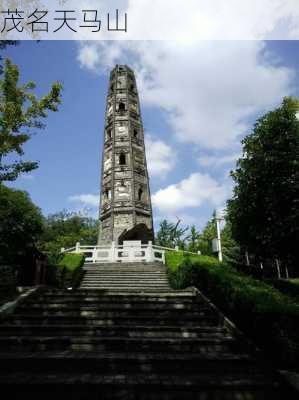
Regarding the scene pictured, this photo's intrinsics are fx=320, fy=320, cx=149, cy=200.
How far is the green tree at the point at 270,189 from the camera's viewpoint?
56.2ft

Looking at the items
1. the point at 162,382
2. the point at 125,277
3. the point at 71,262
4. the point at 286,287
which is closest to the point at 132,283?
the point at 125,277

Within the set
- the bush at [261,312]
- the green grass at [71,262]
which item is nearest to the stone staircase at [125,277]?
the green grass at [71,262]

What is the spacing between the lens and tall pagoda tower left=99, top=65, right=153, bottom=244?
2456 cm

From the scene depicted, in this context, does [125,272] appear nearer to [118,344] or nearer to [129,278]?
[129,278]

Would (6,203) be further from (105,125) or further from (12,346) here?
(105,125)

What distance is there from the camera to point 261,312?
5512mm

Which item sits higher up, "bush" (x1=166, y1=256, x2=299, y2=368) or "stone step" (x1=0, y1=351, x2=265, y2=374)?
"bush" (x1=166, y1=256, x2=299, y2=368)

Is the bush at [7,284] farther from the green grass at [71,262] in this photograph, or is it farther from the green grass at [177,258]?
Answer: the green grass at [177,258]

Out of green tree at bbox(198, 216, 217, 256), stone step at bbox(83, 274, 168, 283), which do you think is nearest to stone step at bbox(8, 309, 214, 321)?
stone step at bbox(83, 274, 168, 283)

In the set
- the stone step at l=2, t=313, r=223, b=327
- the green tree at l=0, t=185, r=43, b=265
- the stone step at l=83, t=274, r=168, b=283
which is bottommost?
the stone step at l=2, t=313, r=223, b=327

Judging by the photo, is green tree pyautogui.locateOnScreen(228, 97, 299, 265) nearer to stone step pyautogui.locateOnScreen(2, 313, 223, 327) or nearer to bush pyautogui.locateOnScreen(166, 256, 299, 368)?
bush pyautogui.locateOnScreen(166, 256, 299, 368)

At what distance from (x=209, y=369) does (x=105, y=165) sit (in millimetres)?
24179

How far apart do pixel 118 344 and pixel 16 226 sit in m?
9.31

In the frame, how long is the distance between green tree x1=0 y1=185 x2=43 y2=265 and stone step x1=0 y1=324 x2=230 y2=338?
5233 millimetres
